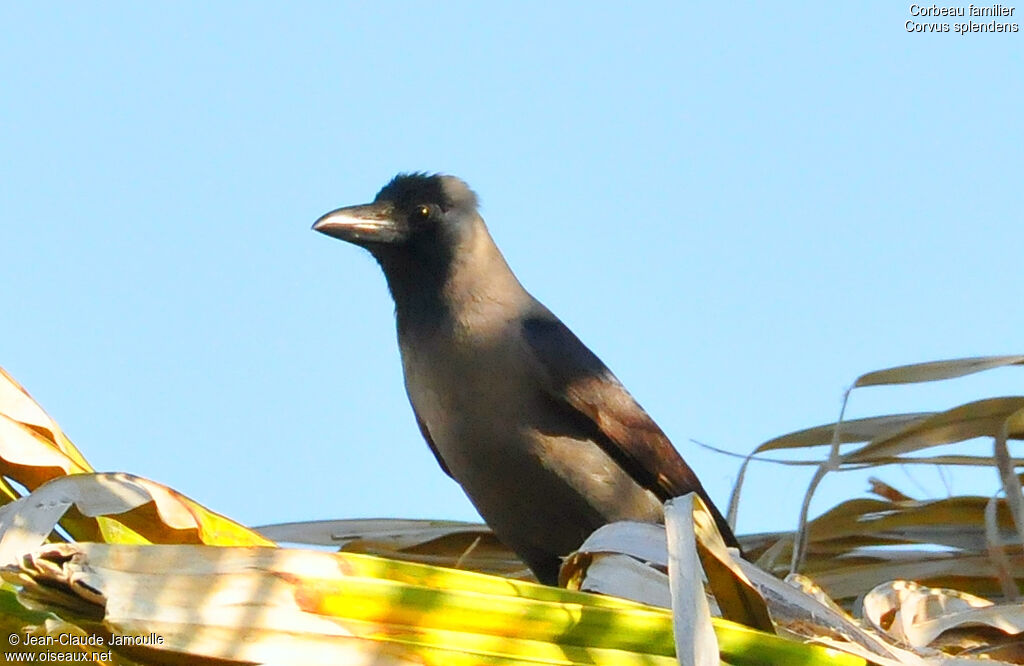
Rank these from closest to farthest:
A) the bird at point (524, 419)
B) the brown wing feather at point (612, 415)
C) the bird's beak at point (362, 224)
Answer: the bird at point (524, 419) < the brown wing feather at point (612, 415) < the bird's beak at point (362, 224)

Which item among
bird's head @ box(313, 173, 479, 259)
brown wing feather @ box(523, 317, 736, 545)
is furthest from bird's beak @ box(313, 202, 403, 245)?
brown wing feather @ box(523, 317, 736, 545)

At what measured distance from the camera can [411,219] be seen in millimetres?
5680

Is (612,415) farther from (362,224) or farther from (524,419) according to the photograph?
(362,224)

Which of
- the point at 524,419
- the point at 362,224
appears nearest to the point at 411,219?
the point at 362,224

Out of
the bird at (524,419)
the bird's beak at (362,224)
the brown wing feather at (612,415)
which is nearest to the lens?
the bird at (524,419)

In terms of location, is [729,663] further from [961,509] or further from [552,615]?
[961,509]

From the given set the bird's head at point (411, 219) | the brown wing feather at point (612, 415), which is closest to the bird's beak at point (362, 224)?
the bird's head at point (411, 219)

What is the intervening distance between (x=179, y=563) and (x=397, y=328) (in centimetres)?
342

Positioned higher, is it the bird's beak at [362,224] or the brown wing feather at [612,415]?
the bird's beak at [362,224]

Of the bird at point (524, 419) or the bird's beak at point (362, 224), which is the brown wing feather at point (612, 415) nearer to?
the bird at point (524, 419)

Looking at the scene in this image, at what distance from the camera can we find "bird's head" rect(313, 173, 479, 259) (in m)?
5.53

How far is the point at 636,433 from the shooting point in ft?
16.7

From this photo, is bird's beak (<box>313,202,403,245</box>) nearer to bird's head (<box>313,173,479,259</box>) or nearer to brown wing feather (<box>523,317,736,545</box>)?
bird's head (<box>313,173,479,259</box>)

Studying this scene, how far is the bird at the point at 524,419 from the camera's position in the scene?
4.86 metres
